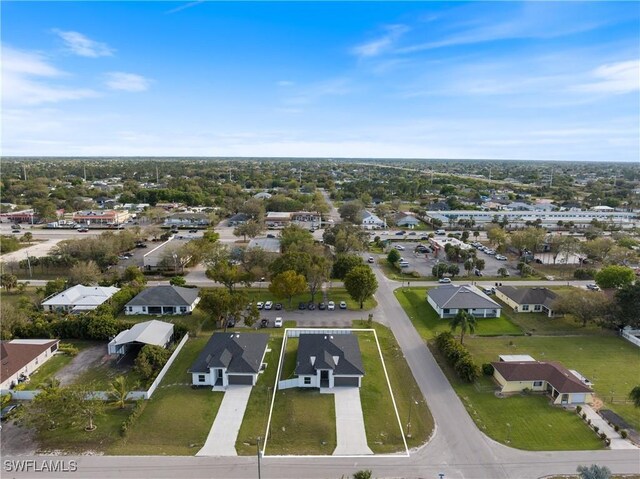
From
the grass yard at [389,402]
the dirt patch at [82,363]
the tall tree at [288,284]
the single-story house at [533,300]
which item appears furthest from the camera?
the single-story house at [533,300]

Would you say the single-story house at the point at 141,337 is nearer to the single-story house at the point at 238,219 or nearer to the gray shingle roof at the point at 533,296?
the gray shingle roof at the point at 533,296

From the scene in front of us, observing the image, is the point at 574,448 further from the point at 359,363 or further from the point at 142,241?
the point at 142,241

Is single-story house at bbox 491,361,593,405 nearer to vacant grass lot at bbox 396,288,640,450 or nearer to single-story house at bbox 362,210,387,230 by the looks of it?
vacant grass lot at bbox 396,288,640,450

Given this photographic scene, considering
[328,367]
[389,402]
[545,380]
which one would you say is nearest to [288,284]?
[328,367]

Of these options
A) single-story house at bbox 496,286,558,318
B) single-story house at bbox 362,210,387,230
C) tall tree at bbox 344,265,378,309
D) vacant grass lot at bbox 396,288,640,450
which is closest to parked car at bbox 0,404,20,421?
tall tree at bbox 344,265,378,309

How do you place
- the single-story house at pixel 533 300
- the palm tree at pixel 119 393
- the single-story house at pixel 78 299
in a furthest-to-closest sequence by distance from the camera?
1. the single-story house at pixel 533 300
2. the single-story house at pixel 78 299
3. the palm tree at pixel 119 393

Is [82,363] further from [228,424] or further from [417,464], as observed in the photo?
[417,464]

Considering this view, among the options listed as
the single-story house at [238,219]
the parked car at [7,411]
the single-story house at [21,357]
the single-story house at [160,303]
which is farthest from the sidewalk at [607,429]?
the single-story house at [238,219]

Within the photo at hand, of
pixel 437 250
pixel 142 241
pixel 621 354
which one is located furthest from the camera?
pixel 142 241

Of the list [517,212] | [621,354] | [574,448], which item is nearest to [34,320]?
[574,448]
